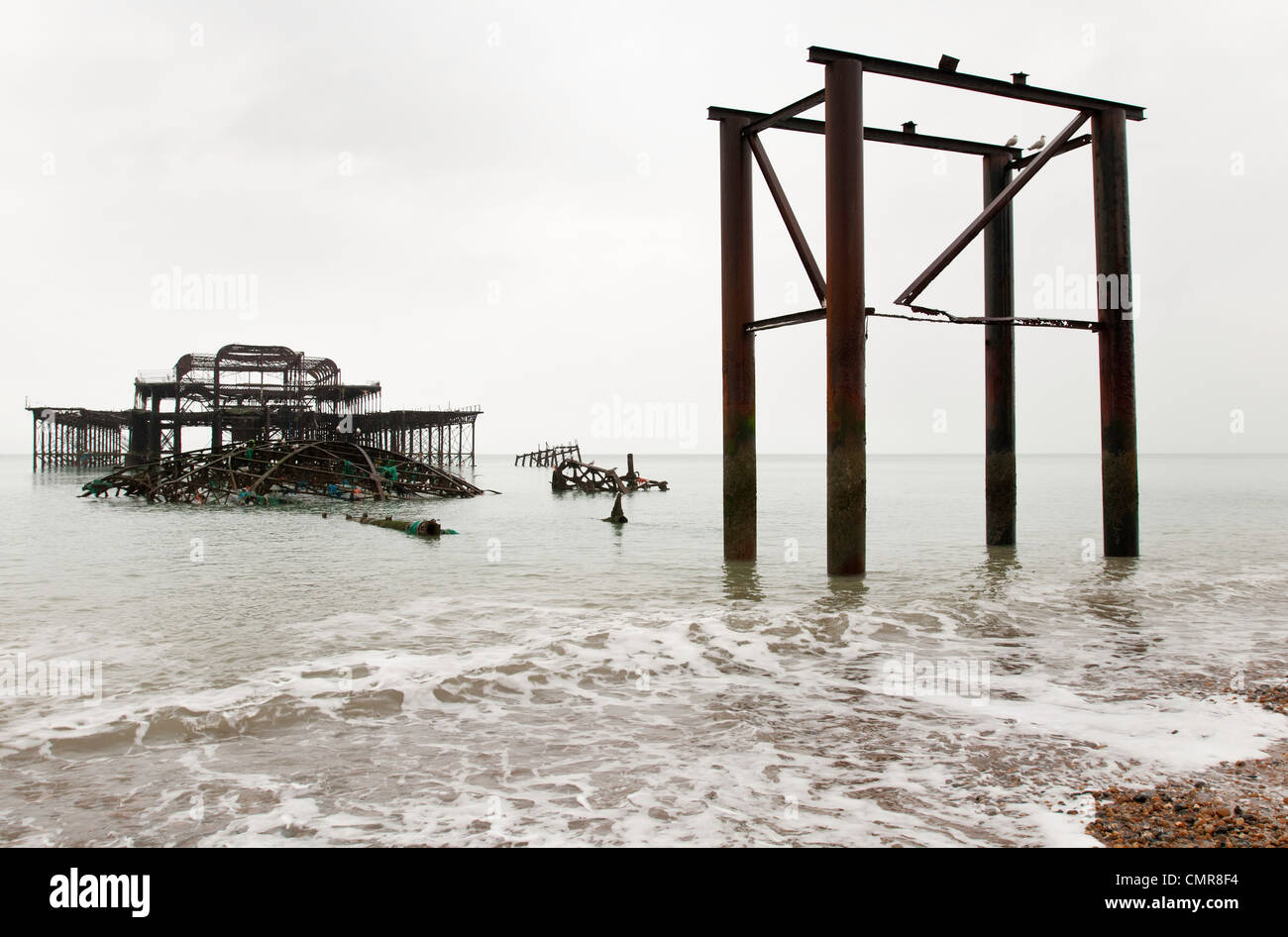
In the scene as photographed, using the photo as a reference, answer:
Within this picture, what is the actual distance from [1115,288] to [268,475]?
31843 mm

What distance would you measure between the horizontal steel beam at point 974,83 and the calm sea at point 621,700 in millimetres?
6929

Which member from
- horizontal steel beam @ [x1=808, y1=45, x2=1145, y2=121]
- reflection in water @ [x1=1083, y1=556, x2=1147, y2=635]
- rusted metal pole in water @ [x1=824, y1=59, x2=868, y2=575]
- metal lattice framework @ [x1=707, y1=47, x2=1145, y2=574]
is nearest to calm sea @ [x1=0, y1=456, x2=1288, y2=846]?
reflection in water @ [x1=1083, y1=556, x2=1147, y2=635]

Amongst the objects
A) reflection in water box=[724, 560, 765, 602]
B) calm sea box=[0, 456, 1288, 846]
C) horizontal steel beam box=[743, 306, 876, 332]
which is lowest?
calm sea box=[0, 456, 1288, 846]

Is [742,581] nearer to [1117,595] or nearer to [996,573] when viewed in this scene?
[996,573]

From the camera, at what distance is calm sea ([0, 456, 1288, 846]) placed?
4.01 meters

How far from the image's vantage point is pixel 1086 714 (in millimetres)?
5516

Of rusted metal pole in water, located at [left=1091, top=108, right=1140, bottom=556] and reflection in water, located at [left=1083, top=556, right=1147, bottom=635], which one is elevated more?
rusted metal pole in water, located at [left=1091, top=108, right=1140, bottom=556]

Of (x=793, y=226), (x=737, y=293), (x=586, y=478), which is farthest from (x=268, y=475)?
(x=793, y=226)

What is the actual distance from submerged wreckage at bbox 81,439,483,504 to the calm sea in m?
21.7

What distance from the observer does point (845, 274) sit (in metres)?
10.5

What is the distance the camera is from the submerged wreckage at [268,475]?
3544cm

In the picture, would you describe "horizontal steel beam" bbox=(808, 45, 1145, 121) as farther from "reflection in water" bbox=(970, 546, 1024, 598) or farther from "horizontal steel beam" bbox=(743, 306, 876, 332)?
"reflection in water" bbox=(970, 546, 1024, 598)
